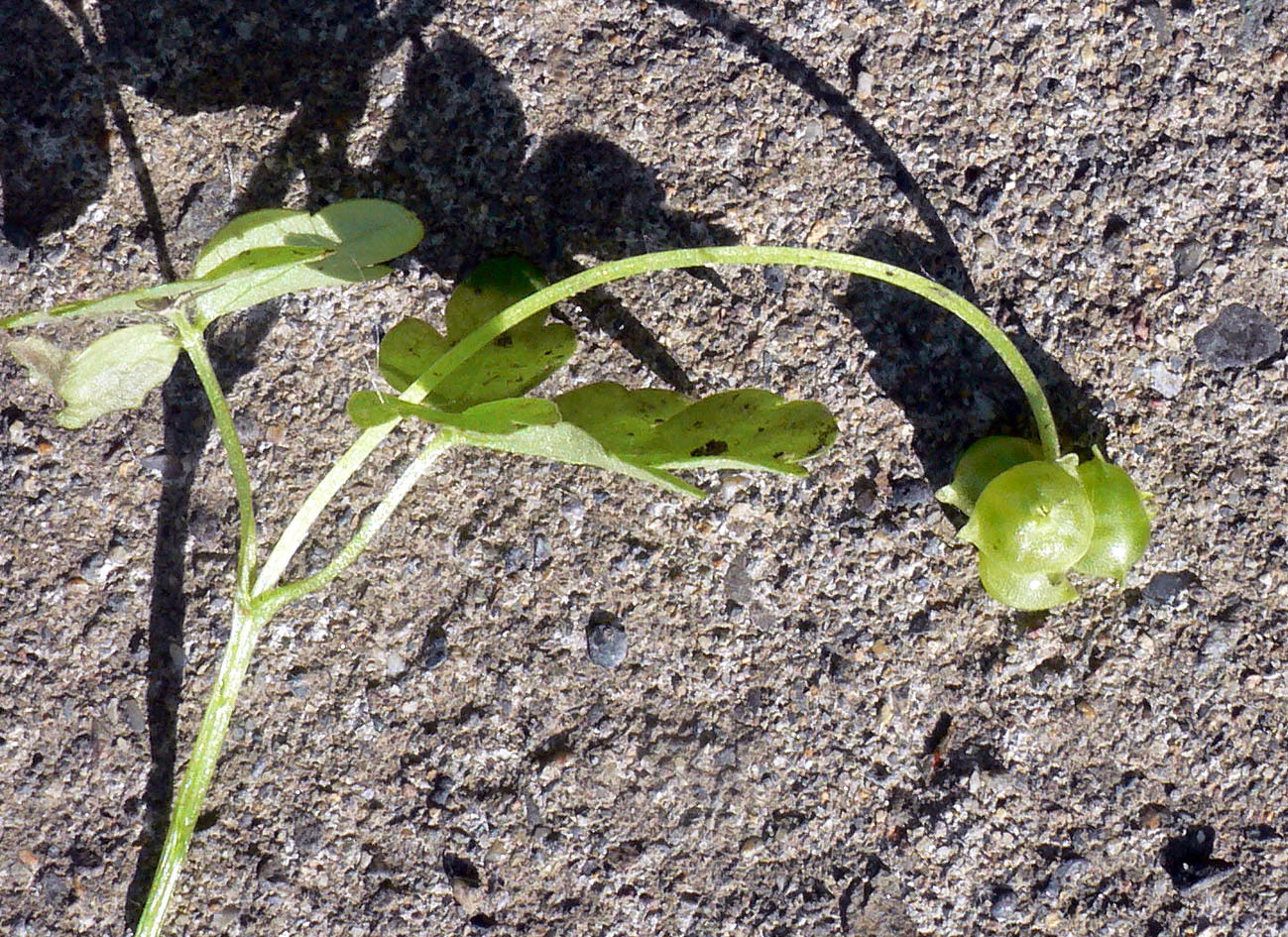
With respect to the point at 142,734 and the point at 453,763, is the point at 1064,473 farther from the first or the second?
the point at 142,734

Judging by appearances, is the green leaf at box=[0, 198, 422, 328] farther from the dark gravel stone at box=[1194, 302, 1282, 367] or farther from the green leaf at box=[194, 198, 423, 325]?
the dark gravel stone at box=[1194, 302, 1282, 367]

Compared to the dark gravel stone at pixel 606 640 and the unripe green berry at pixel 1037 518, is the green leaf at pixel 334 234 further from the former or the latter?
the unripe green berry at pixel 1037 518

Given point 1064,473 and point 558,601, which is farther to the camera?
point 558,601

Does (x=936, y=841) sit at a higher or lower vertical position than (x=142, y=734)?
higher

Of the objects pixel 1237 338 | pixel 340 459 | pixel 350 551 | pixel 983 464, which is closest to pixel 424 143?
pixel 340 459

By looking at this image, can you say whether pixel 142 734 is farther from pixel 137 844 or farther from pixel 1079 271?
pixel 1079 271

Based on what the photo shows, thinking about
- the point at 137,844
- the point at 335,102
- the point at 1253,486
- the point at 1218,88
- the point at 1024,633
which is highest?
the point at 1218,88

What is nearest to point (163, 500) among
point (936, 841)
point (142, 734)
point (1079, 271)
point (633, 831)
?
point (142, 734)
